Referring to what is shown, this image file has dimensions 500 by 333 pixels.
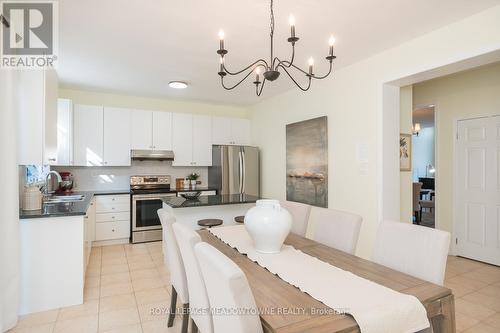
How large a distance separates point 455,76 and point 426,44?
1987 mm

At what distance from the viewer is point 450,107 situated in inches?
165

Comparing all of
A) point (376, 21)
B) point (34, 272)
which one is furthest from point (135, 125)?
point (376, 21)

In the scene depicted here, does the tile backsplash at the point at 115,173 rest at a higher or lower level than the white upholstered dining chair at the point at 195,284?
higher

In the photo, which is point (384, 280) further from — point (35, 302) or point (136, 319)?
point (35, 302)

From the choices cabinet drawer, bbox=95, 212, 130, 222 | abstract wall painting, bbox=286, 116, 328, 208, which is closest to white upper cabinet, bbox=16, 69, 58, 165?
cabinet drawer, bbox=95, 212, 130, 222

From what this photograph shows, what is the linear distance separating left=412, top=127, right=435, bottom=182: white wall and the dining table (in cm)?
915

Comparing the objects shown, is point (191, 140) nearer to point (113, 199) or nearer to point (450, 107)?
point (113, 199)

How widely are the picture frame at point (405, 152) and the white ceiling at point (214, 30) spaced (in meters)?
1.17

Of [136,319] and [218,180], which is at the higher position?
[218,180]

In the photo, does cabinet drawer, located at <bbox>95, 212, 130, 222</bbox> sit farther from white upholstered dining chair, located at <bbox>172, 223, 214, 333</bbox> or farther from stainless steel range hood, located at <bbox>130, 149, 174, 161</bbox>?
white upholstered dining chair, located at <bbox>172, 223, 214, 333</bbox>

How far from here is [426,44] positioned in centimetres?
266

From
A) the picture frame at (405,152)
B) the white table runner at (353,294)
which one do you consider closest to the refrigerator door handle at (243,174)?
the picture frame at (405,152)

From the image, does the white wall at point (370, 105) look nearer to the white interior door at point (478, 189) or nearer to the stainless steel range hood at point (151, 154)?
the white interior door at point (478, 189)

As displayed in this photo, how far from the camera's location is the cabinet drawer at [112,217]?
4.51 metres
